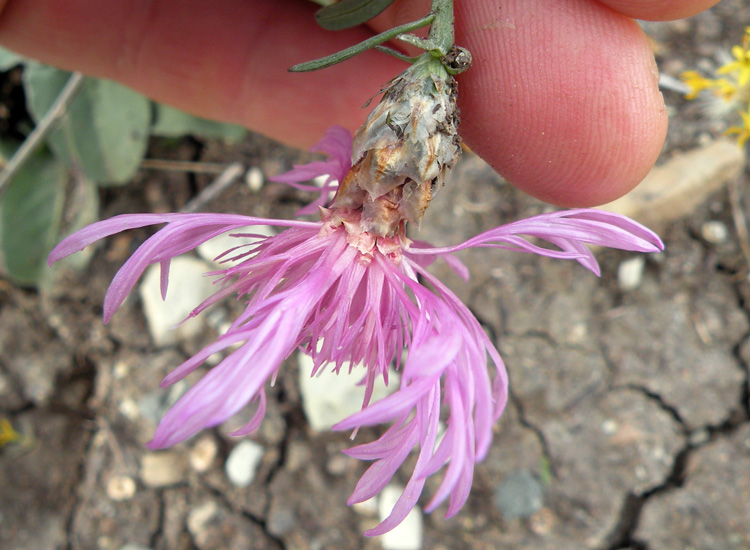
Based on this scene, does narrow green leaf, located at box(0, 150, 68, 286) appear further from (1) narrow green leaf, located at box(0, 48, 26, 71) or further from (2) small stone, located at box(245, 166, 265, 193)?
(2) small stone, located at box(245, 166, 265, 193)

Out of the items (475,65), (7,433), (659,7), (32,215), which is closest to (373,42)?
(475,65)

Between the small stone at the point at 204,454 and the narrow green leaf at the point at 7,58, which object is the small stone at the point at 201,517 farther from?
the narrow green leaf at the point at 7,58

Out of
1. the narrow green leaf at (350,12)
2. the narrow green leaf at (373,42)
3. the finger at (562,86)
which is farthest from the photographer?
the finger at (562,86)

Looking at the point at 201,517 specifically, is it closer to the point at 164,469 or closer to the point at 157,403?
the point at 164,469

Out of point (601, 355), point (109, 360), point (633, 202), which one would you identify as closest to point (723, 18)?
point (633, 202)

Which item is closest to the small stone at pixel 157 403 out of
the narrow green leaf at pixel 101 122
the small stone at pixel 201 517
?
the small stone at pixel 201 517
